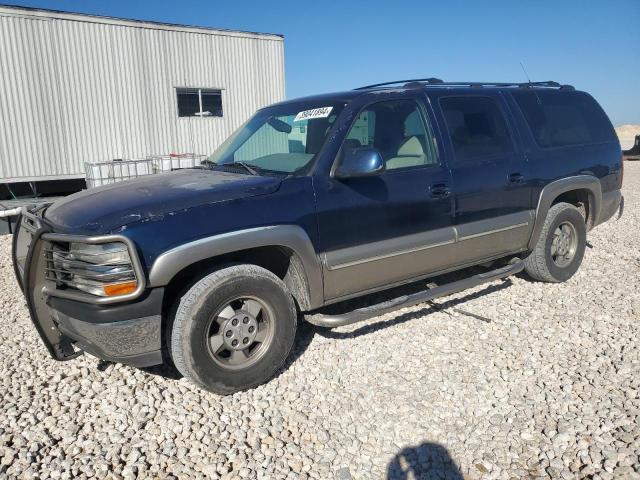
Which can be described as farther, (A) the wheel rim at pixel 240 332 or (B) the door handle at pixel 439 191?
(B) the door handle at pixel 439 191

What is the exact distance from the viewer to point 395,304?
13.2 ft

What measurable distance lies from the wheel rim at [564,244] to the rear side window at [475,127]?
1.32 meters

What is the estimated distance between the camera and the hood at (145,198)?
312 cm

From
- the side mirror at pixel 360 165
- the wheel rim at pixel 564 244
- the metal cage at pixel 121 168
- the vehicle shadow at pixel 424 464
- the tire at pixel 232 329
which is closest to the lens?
the vehicle shadow at pixel 424 464

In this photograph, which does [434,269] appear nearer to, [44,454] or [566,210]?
[566,210]

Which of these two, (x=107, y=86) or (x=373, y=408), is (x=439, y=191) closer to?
(x=373, y=408)

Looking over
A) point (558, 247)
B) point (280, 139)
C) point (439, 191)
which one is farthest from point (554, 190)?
point (280, 139)

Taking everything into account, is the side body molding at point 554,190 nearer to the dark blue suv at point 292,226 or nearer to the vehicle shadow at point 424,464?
the dark blue suv at point 292,226

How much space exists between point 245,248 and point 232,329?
1.82 ft

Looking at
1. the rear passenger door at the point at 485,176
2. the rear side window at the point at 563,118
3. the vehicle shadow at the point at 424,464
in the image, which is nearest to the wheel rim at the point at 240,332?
the vehicle shadow at the point at 424,464

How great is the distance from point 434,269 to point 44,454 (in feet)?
10.2

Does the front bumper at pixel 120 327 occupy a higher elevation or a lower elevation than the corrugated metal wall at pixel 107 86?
lower

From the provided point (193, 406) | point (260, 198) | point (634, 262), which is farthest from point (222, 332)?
point (634, 262)

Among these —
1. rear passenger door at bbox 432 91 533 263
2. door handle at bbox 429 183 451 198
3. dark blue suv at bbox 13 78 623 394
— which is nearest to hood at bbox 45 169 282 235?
dark blue suv at bbox 13 78 623 394
